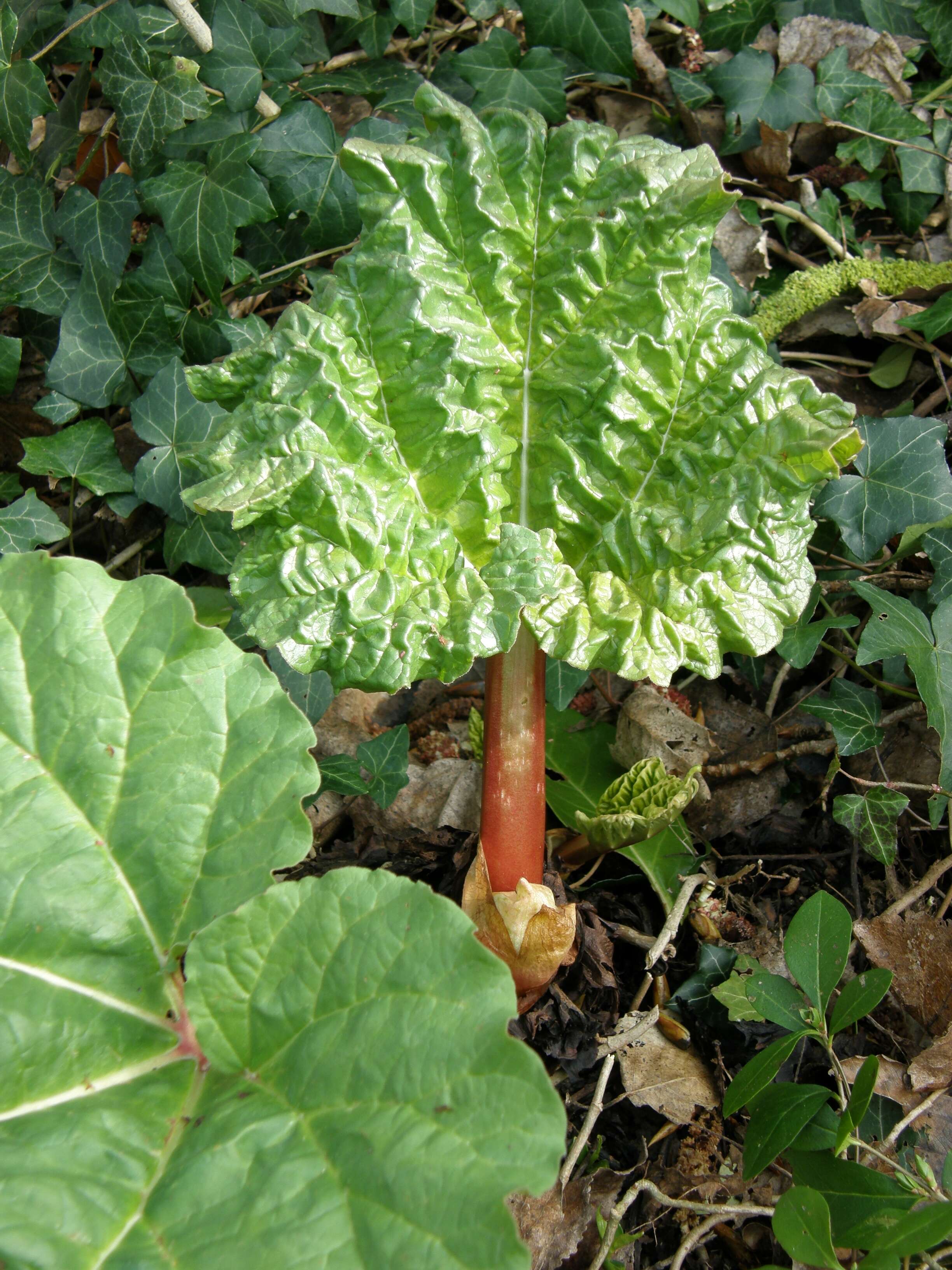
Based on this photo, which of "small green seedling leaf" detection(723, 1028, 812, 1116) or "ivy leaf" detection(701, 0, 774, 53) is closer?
"small green seedling leaf" detection(723, 1028, 812, 1116)

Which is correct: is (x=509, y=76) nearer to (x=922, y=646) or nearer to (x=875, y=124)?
(x=875, y=124)

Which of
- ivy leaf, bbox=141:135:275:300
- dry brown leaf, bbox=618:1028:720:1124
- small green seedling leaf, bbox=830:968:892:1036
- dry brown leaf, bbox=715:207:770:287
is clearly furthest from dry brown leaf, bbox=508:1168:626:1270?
dry brown leaf, bbox=715:207:770:287

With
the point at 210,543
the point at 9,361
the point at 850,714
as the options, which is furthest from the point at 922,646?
the point at 9,361

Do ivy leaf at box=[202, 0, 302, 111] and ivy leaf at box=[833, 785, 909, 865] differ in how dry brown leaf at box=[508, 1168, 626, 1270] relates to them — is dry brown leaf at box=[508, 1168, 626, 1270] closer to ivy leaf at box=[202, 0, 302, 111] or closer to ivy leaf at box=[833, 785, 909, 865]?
ivy leaf at box=[833, 785, 909, 865]

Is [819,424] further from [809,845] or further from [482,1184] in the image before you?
[482,1184]

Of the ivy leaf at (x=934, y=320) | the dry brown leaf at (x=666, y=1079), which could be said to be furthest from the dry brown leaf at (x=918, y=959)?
the ivy leaf at (x=934, y=320)

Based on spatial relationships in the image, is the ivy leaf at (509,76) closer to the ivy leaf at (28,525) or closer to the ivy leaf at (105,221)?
the ivy leaf at (105,221)
